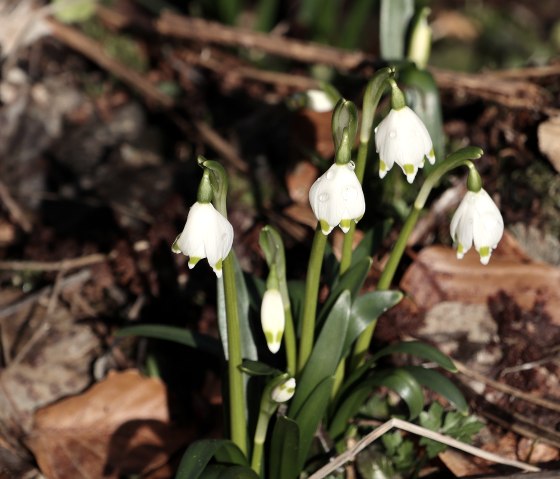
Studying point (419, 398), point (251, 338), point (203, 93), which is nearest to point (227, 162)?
point (203, 93)

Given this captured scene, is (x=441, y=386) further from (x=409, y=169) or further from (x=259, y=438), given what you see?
(x=409, y=169)

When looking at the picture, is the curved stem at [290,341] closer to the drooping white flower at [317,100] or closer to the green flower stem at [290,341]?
the green flower stem at [290,341]

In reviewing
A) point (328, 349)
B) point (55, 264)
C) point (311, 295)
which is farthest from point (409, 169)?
point (55, 264)

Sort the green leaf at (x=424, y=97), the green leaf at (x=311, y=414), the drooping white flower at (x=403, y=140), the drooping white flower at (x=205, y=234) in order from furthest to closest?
the green leaf at (x=424, y=97) < the green leaf at (x=311, y=414) < the drooping white flower at (x=403, y=140) < the drooping white flower at (x=205, y=234)

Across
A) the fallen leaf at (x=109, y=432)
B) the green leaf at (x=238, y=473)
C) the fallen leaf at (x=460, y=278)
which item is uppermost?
the fallen leaf at (x=460, y=278)

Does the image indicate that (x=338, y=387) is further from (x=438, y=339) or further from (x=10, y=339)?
(x=10, y=339)

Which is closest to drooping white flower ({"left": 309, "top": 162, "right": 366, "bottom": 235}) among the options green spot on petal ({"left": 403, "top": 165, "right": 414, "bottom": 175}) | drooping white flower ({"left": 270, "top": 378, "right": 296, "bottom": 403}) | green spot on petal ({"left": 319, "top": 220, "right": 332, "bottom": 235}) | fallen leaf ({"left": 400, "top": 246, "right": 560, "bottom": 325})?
green spot on petal ({"left": 319, "top": 220, "right": 332, "bottom": 235})

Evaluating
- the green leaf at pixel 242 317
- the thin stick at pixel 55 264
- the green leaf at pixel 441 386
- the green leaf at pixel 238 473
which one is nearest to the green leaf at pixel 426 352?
the green leaf at pixel 441 386
